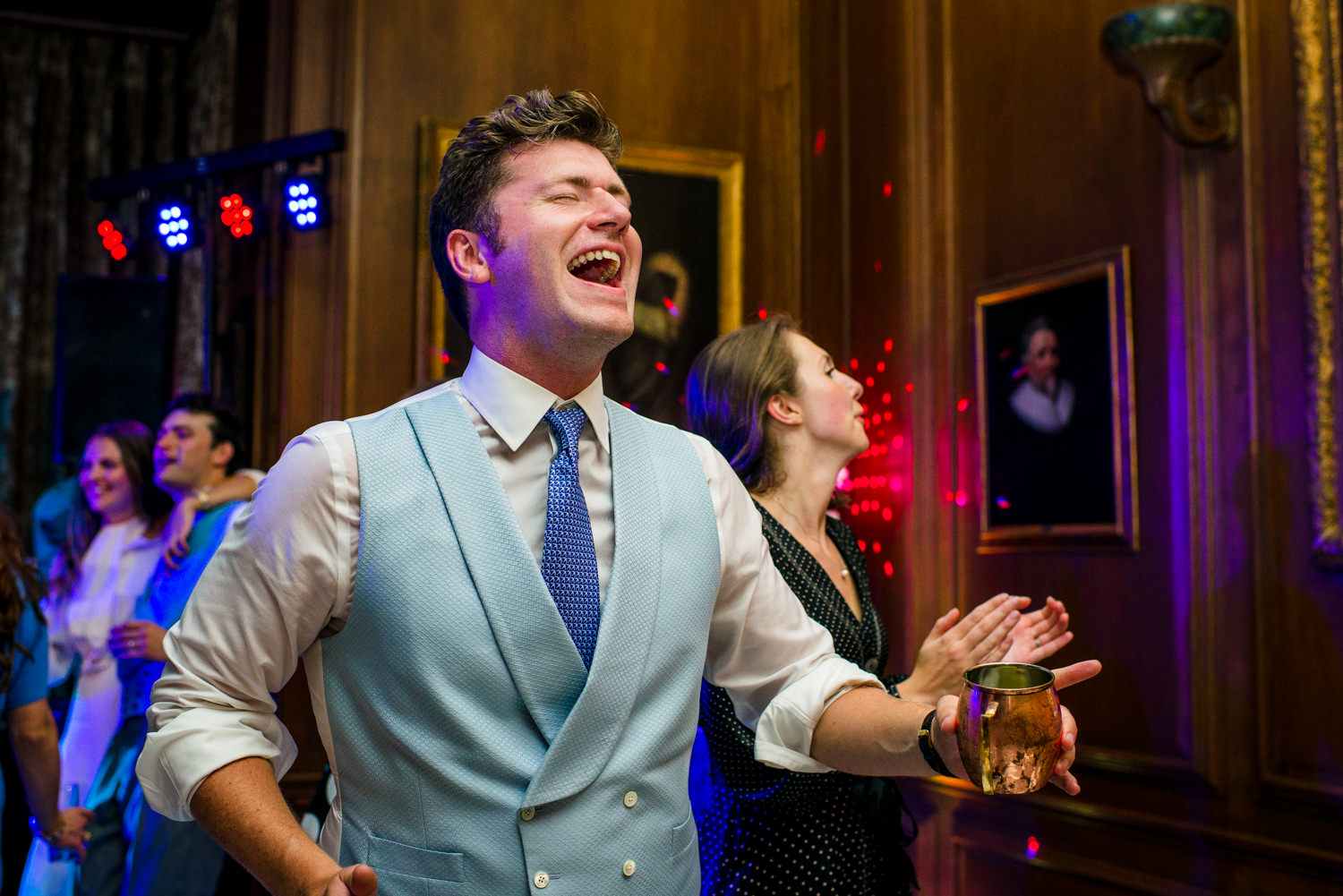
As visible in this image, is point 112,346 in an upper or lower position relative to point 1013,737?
upper

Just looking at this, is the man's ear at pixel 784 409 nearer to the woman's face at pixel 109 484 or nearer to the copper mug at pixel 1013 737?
the copper mug at pixel 1013 737

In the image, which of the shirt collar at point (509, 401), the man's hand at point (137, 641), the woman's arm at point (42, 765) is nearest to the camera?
the shirt collar at point (509, 401)

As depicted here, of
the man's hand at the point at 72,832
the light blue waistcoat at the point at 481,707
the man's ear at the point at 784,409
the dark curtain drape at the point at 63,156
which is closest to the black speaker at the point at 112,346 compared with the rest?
the dark curtain drape at the point at 63,156

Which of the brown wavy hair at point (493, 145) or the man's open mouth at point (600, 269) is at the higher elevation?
the brown wavy hair at point (493, 145)

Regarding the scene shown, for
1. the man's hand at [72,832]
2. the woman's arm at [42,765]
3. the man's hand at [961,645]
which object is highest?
the man's hand at [961,645]

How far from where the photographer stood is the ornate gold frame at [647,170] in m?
3.33

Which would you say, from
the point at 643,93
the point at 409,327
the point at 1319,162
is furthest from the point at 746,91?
the point at 1319,162

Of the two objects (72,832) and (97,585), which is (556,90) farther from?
(72,832)

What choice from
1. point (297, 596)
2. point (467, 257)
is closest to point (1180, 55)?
point (467, 257)

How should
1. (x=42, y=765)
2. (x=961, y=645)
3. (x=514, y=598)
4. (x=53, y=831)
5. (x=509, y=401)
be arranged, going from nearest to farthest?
(x=514, y=598) → (x=509, y=401) → (x=961, y=645) → (x=42, y=765) → (x=53, y=831)

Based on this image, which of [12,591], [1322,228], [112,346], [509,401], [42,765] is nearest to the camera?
[509,401]

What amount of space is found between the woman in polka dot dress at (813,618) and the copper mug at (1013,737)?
1.79 feet

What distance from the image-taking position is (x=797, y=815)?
6.27 ft

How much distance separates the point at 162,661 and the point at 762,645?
2.31 m
